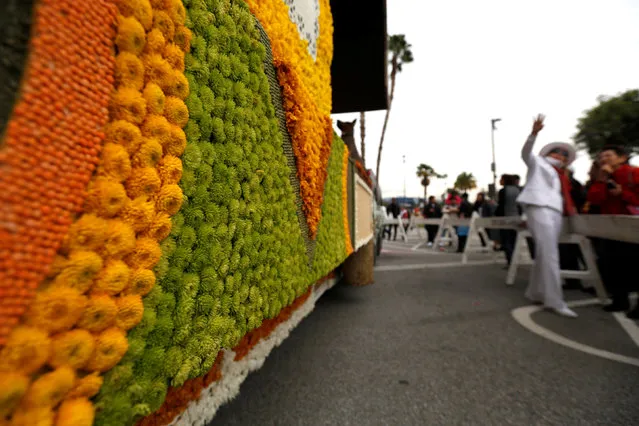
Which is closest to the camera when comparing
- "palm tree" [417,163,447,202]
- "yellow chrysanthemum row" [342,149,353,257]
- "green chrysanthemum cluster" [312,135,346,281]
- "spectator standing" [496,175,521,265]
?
"green chrysanthemum cluster" [312,135,346,281]

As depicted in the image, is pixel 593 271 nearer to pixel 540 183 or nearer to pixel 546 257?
pixel 546 257

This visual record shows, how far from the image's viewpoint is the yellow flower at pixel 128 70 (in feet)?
2.05

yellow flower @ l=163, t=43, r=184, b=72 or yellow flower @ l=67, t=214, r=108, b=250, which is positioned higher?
yellow flower @ l=163, t=43, r=184, b=72

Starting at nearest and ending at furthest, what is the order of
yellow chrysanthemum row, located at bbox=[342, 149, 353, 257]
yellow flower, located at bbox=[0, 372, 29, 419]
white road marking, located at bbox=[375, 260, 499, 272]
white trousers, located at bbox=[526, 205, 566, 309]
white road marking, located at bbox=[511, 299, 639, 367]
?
yellow flower, located at bbox=[0, 372, 29, 419], white road marking, located at bbox=[511, 299, 639, 367], yellow chrysanthemum row, located at bbox=[342, 149, 353, 257], white trousers, located at bbox=[526, 205, 566, 309], white road marking, located at bbox=[375, 260, 499, 272]

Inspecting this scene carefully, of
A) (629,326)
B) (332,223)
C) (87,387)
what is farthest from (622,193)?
(87,387)

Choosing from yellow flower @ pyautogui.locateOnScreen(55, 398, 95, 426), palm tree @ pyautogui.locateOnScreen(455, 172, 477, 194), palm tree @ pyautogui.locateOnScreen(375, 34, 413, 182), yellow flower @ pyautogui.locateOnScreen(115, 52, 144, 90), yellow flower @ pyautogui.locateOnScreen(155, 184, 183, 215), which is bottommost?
yellow flower @ pyautogui.locateOnScreen(55, 398, 95, 426)

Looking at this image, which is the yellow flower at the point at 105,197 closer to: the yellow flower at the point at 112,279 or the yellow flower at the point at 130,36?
the yellow flower at the point at 112,279

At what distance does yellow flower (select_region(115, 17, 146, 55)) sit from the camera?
613mm

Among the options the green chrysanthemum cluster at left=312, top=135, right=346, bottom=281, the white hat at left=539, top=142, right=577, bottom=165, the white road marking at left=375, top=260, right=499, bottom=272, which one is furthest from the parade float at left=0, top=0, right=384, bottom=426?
the white road marking at left=375, top=260, right=499, bottom=272

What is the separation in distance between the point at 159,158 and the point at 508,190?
7385 millimetres

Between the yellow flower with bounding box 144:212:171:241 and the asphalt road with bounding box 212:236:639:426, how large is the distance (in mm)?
1299

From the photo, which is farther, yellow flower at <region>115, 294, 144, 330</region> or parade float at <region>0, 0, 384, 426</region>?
yellow flower at <region>115, 294, 144, 330</region>

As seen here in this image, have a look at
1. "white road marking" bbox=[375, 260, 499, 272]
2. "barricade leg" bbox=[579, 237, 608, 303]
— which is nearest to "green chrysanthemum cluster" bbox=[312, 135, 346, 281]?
"barricade leg" bbox=[579, 237, 608, 303]

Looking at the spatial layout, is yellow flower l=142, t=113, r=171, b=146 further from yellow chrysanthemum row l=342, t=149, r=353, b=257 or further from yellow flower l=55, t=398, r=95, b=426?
yellow chrysanthemum row l=342, t=149, r=353, b=257
